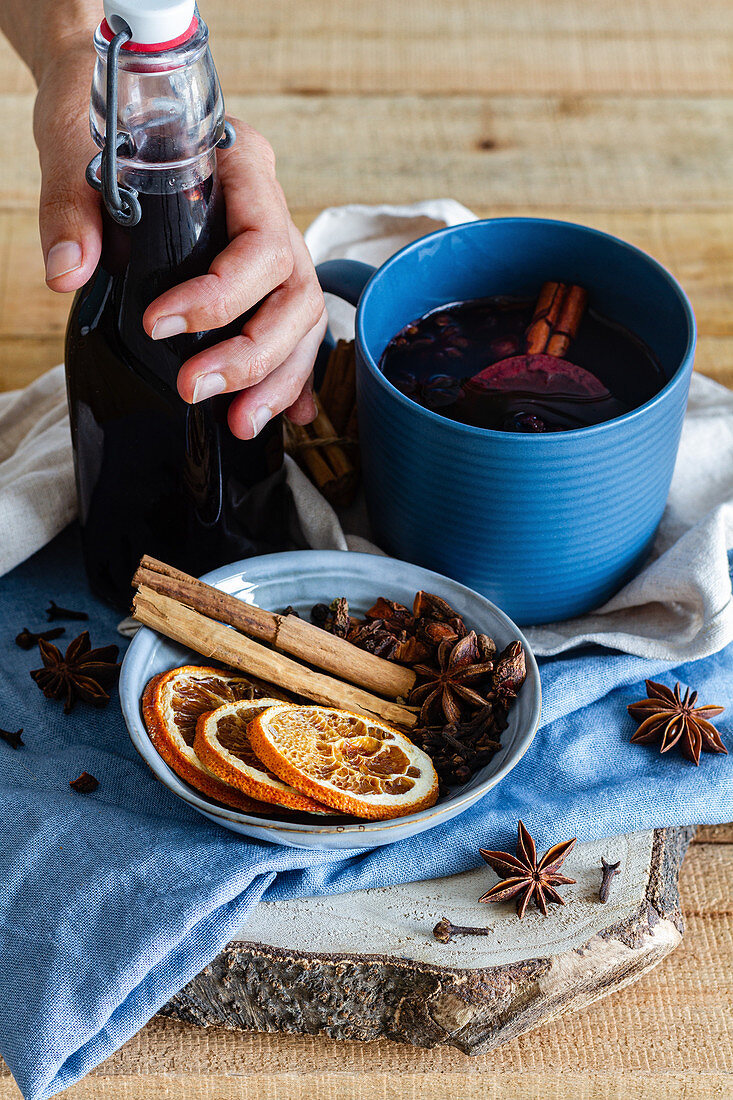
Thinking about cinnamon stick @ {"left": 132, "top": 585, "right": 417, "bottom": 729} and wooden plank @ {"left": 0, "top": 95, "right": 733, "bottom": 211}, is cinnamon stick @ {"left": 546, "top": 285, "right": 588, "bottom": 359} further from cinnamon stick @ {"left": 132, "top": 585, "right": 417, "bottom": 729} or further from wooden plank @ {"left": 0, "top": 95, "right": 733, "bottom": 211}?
wooden plank @ {"left": 0, "top": 95, "right": 733, "bottom": 211}

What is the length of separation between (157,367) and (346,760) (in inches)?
13.2

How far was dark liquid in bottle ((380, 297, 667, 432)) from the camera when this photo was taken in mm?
949

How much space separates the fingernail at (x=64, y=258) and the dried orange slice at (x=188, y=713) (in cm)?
31

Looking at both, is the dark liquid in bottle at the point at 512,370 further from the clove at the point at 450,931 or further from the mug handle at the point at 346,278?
the clove at the point at 450,931

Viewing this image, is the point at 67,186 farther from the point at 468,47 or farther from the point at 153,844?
the point at 468,47

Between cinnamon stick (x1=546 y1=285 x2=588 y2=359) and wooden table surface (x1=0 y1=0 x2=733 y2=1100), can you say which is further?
wooden table surface (x1=0 y1=0 x2=733 y2=1100)

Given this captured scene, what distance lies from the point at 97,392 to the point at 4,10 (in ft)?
1.62

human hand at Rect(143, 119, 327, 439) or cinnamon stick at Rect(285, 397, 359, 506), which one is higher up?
human hand at Rect(143, 119, 327, 439)

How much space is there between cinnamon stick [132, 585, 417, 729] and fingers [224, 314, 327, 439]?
0.49ft

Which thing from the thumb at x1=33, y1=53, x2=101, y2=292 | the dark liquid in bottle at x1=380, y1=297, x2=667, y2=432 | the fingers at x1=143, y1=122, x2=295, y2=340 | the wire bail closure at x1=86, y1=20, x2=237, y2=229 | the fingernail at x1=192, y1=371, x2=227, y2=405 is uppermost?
the wire bail closure at x1=86, y1=20, x2=237, y2=229

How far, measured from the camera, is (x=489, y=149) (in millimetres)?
1736

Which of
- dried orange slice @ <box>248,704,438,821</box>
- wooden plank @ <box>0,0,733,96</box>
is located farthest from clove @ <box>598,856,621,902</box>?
wooden plank @ <box>0,0,733,96</box>

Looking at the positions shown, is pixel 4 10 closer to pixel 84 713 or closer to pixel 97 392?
pixel 97 392

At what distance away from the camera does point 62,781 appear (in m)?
0.93
